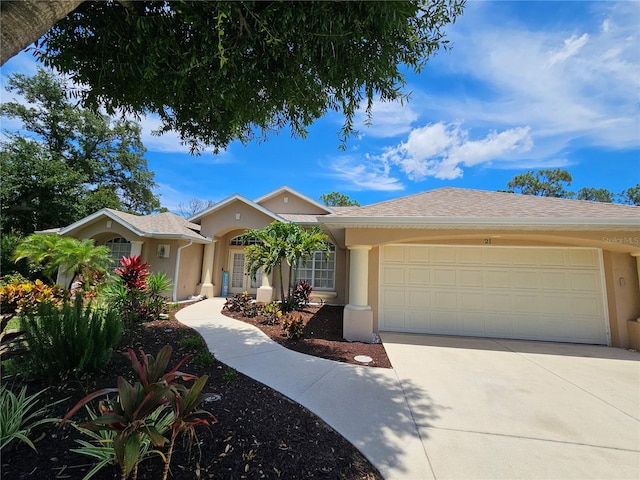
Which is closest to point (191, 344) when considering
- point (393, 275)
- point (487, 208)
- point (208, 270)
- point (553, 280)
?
point (393, 275)

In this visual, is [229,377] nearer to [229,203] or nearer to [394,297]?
[394,297]

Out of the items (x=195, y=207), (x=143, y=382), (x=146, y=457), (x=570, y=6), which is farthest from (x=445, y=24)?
(x=195, y=207)

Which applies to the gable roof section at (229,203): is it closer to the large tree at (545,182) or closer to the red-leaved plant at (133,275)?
the red-leaved plant at (133,275)

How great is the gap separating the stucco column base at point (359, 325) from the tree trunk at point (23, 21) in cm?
695

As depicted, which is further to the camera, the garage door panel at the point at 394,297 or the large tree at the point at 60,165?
the large tree at the point at 60,165

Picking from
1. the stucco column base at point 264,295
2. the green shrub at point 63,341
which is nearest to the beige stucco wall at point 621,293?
the stucco column base at point 264,295

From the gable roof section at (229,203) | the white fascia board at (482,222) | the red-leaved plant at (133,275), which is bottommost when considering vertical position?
the red-leaved plant at (133,275)

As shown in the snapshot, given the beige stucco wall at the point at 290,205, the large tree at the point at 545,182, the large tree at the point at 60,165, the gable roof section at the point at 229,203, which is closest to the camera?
the gable roof section at the point at 229,203

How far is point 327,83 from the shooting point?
441 centimetres

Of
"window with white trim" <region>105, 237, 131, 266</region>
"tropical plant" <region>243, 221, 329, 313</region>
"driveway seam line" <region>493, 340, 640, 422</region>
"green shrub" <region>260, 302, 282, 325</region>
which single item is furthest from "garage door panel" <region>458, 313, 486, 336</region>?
"window with white trim" <region>105, 237, 131, 266</region>

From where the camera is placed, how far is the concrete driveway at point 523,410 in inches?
111

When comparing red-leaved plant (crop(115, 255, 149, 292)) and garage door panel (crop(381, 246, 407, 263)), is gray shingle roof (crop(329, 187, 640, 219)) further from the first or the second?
red-leaved plant (crop(115, 255, 149, 292))

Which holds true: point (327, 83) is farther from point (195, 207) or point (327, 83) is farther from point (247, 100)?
point (195, 207)

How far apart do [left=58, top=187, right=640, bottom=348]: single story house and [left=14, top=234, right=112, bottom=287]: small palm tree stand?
846 cm
